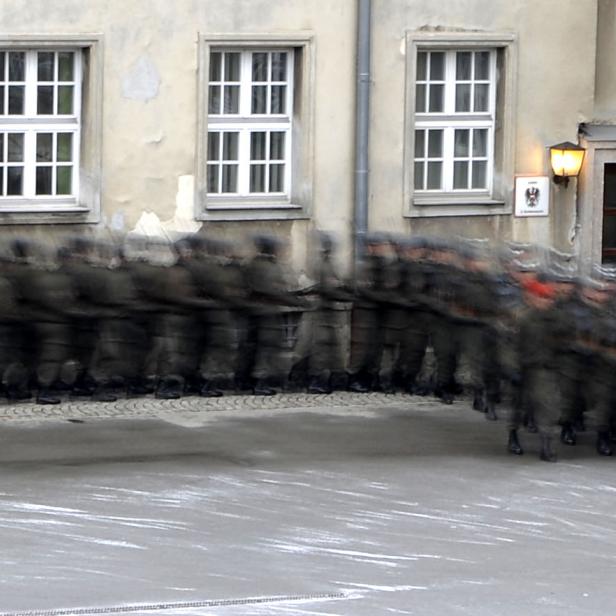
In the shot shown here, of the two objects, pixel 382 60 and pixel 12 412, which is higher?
pixel 382 60

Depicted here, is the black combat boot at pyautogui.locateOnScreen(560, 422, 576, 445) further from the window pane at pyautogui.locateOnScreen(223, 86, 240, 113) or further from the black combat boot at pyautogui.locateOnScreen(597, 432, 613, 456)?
the window pane at pyautogui.locateOnScreen(223, 86, 240, 113)

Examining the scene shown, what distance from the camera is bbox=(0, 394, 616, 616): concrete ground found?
10406 millimetres

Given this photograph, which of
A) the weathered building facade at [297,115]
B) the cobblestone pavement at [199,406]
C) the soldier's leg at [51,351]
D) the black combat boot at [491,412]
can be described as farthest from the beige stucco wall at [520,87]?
the soldier's leg at [51,351]

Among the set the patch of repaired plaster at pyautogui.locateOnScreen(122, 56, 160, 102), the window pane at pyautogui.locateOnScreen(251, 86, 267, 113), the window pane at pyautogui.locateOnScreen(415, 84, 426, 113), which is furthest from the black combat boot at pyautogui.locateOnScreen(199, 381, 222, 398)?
the window pane at pyautogui.locateOnScreen(415, 84, 426, 113)

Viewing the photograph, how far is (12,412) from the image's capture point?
16.5 metres

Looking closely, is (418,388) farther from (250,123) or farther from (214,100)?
(214,100)

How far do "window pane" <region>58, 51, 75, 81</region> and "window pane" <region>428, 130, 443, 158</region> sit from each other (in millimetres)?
3990

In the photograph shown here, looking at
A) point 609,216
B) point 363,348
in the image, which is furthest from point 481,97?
point 363,348

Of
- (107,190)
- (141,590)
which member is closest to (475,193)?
(107,190)

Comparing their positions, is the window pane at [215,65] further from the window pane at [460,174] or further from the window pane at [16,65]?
the window pane at [460,174]

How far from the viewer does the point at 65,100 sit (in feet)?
60.4

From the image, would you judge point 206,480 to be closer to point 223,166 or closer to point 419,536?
point 419,536

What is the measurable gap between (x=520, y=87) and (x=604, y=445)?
6.23 metres

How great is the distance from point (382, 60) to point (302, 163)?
Answer: 4.36 ft
